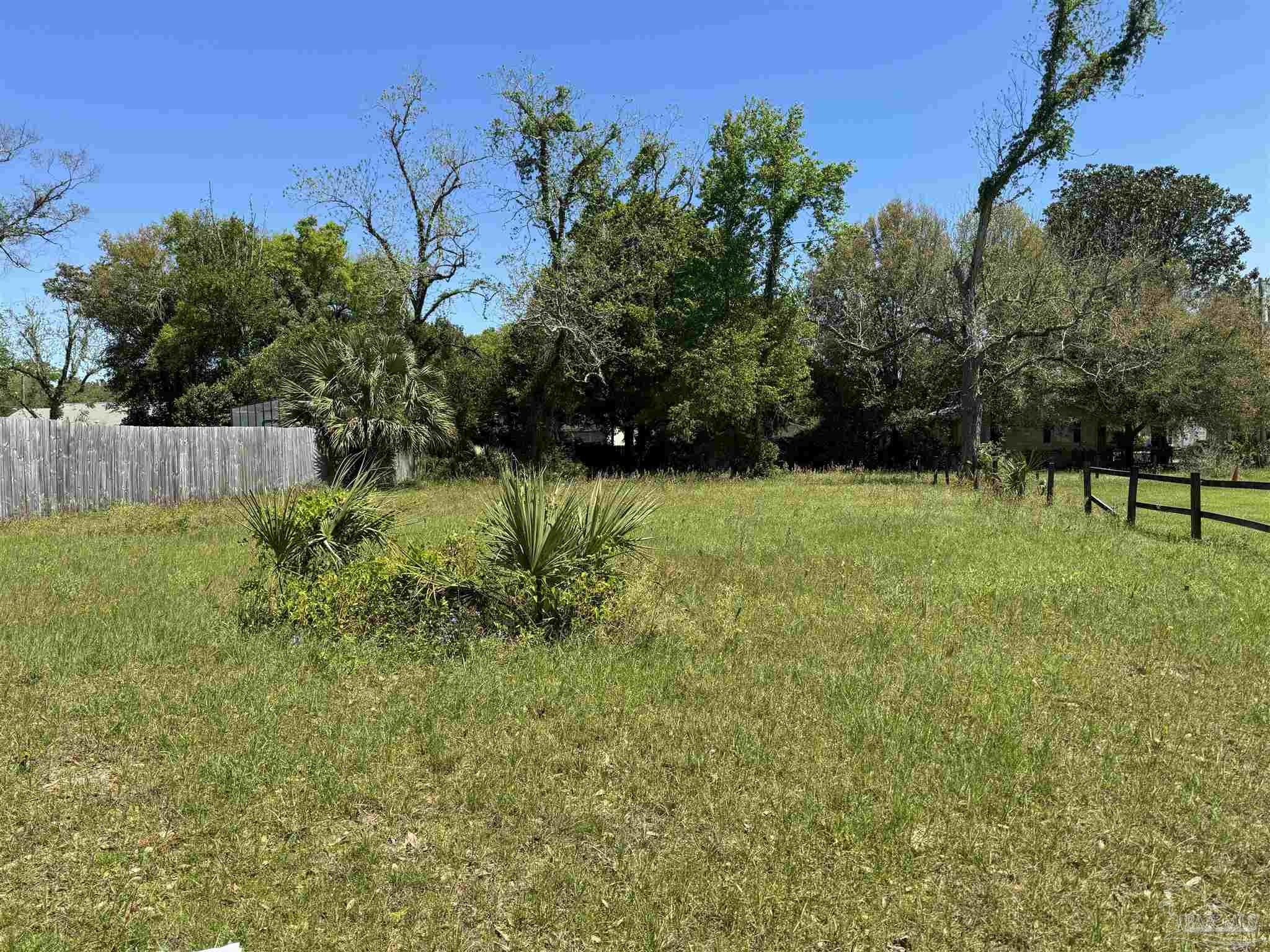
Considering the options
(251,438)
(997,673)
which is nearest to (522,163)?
(251,438)

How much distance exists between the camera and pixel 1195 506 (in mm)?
10992

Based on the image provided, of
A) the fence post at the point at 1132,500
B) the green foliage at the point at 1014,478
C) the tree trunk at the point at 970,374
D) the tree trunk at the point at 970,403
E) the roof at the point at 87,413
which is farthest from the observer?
the roof at the point at 87,413

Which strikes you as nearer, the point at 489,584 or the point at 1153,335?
the point at 489,584

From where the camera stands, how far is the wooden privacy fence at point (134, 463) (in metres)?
13.9

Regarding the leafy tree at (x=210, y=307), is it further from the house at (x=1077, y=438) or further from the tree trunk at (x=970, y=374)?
the house at (x=1077, y=438)

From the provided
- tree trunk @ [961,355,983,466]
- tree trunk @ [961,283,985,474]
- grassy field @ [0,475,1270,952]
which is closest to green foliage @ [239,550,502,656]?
grassy field @ [0,475,1270,952]

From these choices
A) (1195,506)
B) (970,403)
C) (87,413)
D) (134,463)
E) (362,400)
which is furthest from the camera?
(87,413)

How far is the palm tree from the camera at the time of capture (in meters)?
19.5

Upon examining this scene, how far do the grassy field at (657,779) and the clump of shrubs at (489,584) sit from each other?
37 cm

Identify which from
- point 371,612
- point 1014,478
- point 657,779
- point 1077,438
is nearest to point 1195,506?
point 1014,478

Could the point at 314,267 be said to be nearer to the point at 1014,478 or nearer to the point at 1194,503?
the point at 1014,478

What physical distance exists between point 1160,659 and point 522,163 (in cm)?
2472

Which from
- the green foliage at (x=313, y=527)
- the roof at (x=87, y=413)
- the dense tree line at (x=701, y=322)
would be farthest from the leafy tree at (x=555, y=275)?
the roof at (x=87, y=413)

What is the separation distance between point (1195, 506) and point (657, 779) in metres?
10.4
